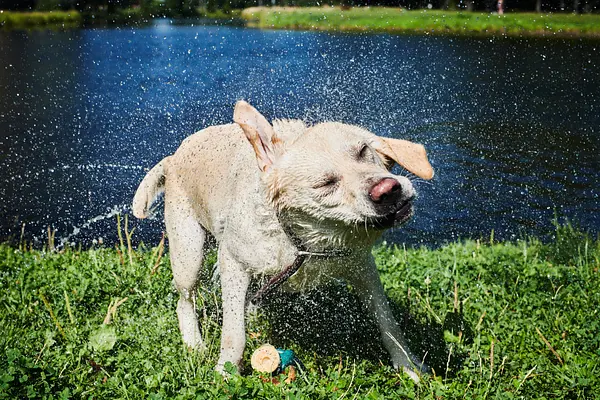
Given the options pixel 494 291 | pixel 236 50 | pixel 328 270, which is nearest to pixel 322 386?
pixel 328 270

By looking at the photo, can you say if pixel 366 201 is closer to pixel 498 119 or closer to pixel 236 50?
pixel 498 119

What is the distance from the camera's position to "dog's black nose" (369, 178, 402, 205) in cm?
366

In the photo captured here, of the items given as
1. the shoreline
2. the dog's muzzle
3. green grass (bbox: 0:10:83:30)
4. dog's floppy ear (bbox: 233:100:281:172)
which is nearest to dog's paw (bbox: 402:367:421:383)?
the dog's muzzle

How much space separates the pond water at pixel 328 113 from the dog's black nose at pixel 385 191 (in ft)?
16.5

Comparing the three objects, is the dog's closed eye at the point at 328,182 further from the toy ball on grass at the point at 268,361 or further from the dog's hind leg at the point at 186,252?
the dog's hind leg at the point at 186,252

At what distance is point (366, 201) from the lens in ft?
12.2

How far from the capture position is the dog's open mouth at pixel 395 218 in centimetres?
376

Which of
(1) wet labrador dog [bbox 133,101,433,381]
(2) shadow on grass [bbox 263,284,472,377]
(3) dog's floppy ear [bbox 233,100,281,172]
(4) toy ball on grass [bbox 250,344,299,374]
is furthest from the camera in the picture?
(2) shadow on grass [bbox 263,284,472,377]

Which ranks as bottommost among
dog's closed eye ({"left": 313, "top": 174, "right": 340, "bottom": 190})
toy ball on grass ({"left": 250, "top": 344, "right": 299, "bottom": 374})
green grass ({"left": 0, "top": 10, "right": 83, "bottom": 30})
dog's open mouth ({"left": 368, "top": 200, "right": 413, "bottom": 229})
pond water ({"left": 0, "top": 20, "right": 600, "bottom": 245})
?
pond water ({"left": 0, "top": 20, "right": 600, "bottom": 245})

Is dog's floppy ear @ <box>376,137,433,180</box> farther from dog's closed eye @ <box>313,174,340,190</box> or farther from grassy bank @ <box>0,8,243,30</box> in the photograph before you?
grassy bank @ <box>0,8,243,30</box>

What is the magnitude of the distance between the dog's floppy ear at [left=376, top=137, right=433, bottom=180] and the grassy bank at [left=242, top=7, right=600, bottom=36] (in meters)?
18.5

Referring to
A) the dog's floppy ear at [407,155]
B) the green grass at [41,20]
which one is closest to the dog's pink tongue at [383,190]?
the dog's floppy ear at [407,155]

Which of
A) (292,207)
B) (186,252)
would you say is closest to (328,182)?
(292,207)

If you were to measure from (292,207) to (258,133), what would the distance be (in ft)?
1.48
